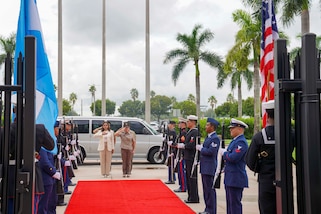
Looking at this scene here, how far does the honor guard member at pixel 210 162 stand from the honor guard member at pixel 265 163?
276 centimetres

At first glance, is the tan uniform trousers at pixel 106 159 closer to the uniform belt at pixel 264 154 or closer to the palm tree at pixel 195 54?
the uniform belt at pixel 264 154

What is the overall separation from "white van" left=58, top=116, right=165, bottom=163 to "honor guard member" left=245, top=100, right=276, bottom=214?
11.7m

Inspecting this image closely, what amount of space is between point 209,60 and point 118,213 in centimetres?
2628

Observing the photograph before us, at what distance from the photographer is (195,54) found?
3328 cm

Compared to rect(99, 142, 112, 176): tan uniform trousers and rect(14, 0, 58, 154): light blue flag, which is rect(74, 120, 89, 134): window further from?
rect(14, 0, 58, 154): light blue flag

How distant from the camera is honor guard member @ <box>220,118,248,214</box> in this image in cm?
608

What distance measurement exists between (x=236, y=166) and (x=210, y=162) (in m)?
1.52

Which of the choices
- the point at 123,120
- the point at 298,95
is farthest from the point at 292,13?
A: the point at 298,95

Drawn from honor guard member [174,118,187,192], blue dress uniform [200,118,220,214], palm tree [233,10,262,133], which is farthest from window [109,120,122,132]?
palm tree [233,10,262,133]

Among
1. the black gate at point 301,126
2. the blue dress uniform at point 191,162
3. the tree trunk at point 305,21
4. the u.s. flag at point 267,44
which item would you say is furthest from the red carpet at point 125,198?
the tree trunk at point 305,21

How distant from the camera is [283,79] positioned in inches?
107

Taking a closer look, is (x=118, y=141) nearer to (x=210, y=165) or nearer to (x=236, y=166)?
(x=210, y=165)

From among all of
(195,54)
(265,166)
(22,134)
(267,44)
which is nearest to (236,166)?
(265,166)

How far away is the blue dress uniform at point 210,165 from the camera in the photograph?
24.9 ft
